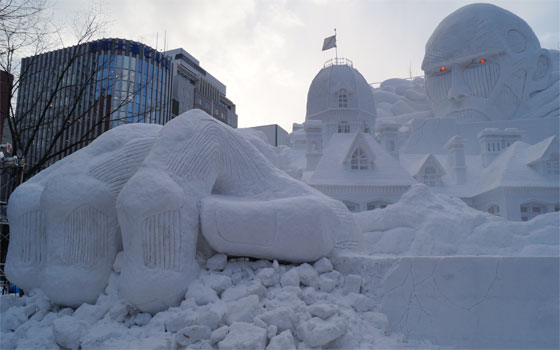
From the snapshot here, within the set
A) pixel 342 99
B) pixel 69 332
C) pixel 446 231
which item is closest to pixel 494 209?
pixel 446 231

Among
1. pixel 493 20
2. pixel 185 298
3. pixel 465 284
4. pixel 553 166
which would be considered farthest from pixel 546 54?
pixel 185 298

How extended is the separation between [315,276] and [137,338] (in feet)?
6.43

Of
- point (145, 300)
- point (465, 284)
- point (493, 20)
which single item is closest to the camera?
point (145, 300)

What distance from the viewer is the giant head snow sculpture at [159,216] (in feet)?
13.2

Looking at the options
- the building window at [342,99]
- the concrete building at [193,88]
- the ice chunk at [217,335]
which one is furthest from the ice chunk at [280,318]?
the concrete building at [193,88]

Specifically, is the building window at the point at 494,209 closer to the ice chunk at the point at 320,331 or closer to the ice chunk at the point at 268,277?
the ice chunk at the point at 268,277

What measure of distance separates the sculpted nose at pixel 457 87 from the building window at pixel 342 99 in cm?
828

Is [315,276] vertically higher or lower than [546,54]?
lower

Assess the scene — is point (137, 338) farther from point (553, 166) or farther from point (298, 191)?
point (553, 166)

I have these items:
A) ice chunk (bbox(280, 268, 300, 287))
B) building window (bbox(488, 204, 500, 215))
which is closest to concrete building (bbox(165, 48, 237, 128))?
building window (bbox(488, 204, 500, 215))

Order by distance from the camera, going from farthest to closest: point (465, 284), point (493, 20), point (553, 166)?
1. point (493, 20)
2. point (553, 166)
3. point (465, 284)

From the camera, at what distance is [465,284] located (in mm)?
4168

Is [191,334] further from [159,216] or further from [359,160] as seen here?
[359,160]

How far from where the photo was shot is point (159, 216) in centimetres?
405
